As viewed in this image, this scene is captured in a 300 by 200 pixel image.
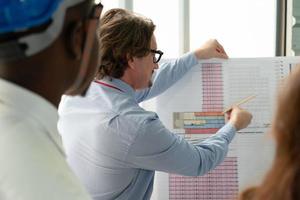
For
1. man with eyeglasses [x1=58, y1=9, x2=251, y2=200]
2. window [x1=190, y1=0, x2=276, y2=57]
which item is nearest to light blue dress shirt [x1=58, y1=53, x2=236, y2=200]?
man with eyeglasses [x1=58, y1=9, x2=251, y2=200]

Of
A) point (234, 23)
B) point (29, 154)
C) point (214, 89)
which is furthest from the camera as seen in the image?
point (234, 23)

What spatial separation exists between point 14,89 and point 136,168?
0.73m

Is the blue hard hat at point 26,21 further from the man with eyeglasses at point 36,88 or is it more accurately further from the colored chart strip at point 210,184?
the colored chart strip at point 210,184

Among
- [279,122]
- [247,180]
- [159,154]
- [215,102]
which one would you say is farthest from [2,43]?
[247,180]

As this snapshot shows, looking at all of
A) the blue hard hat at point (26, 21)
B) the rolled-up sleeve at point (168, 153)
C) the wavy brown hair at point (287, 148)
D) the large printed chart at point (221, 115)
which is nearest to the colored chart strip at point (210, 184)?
the large printed chart at point (221, 115)

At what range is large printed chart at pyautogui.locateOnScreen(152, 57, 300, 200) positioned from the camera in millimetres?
1508

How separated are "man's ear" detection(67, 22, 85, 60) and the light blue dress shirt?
22.1 inches

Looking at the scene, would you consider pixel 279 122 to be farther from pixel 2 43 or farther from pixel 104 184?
pixel 104 184

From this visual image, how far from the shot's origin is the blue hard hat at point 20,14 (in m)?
0.56

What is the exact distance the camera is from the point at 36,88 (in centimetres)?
60

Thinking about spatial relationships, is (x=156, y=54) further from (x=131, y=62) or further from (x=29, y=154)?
(x=29, y=154)

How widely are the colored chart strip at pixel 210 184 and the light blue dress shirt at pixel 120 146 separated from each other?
19cm

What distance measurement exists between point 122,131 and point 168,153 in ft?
0.49

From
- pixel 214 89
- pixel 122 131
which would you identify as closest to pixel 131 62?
pixel 122 131
